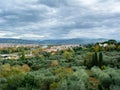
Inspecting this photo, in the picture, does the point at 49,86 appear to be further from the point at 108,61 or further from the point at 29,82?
the point at 108,61

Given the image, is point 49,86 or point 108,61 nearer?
point 49,86

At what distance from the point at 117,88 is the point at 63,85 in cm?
661

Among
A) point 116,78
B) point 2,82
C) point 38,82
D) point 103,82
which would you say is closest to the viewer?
point 116,78

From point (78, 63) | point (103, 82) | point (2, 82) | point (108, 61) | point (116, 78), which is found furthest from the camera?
point (78, 63)

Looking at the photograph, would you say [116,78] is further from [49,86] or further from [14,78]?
[14,78]

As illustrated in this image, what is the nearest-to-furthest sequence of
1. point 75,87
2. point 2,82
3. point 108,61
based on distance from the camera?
point 75,87, point 2,82, point 108,61

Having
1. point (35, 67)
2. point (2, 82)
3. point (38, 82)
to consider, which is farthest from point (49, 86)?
point (35, 67)

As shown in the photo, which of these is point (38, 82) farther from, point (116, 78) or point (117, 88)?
point (117, 88)

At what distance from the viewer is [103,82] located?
37656mm

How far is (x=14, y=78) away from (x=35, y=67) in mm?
37181

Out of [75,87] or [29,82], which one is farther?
[29,82]

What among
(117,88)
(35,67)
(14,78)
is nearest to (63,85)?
(117,88)

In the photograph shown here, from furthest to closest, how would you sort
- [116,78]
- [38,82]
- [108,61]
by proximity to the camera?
[108,61], [38,82], [116,78]

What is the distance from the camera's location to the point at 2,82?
45.7 meters
